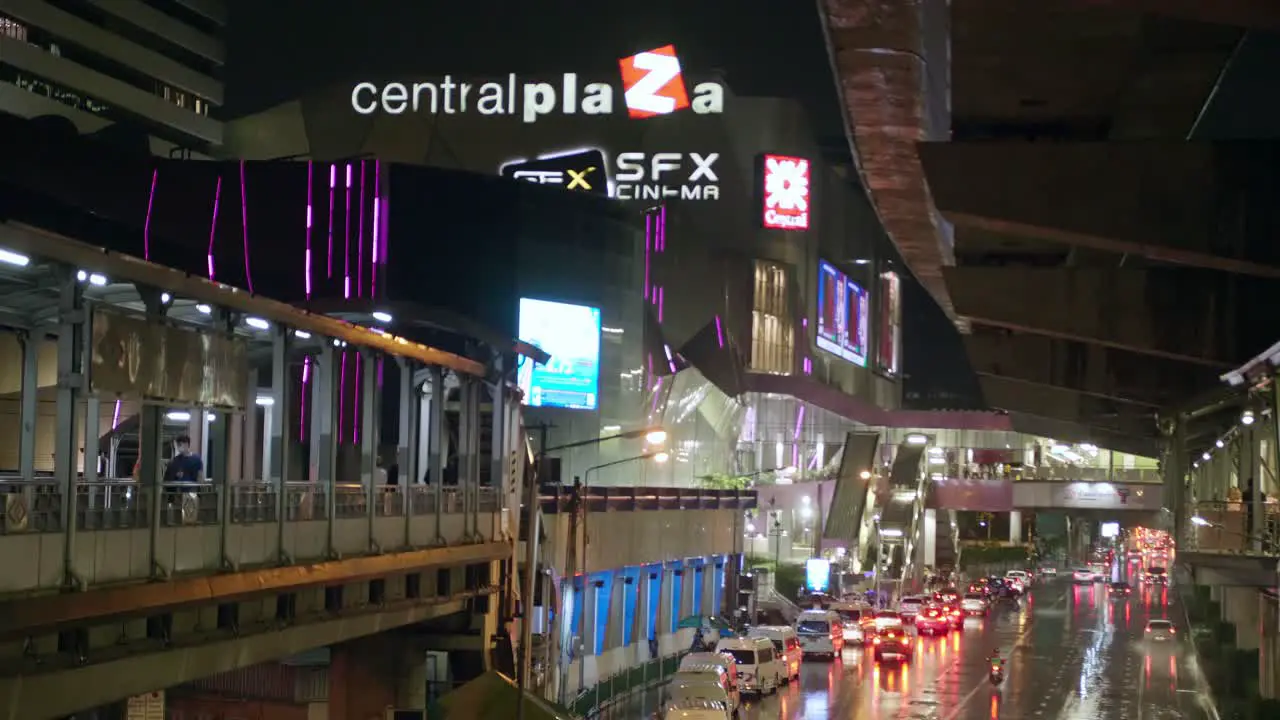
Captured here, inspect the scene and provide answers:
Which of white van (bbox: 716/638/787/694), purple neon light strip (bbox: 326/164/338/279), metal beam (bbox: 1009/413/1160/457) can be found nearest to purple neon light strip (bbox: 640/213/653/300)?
purple neon light strip (bbox: 326/164/338/279)

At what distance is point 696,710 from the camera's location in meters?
35.0

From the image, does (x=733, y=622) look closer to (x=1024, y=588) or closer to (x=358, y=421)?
(x=358, y=421)

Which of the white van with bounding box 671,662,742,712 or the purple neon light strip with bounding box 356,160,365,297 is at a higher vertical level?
the purple neon light strip with bounding box 356,160,365,297

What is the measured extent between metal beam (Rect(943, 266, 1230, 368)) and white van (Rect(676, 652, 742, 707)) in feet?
46.9

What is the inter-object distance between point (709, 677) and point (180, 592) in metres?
23.3

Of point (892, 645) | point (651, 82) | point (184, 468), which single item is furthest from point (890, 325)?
point (184, 468)

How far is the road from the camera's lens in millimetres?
41625

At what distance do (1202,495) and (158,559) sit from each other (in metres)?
55.4

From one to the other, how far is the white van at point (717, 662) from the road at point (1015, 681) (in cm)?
107

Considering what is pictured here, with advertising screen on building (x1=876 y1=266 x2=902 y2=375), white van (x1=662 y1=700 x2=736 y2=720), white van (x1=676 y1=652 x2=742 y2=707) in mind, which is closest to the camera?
white van (x1=662 y1=700 x2=736 y2=720)

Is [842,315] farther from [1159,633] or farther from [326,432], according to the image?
[326,432]

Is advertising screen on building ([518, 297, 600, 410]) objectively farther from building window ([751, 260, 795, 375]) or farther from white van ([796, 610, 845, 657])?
building window ([751, 260, 795, 375])

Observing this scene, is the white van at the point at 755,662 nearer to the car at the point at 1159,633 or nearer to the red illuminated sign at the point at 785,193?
the car at the point at 1159,633

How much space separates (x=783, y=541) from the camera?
95.8 metres
